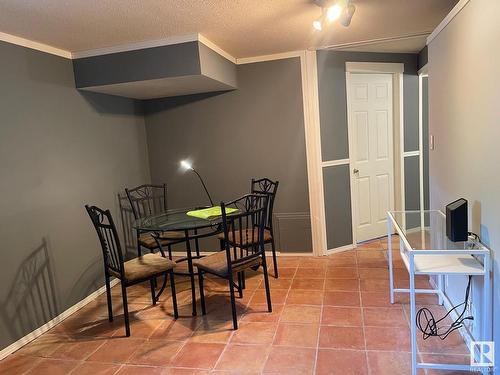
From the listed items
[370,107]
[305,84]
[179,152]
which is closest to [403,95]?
[370,107]

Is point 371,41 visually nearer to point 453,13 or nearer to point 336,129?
point 336,129

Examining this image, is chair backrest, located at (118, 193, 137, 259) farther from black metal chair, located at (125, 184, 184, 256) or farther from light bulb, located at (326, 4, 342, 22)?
light bulb, located at (326, 4, 342, 22)

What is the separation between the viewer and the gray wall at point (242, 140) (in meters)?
3.80

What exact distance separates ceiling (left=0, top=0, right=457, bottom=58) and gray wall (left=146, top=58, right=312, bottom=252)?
528 millimetres

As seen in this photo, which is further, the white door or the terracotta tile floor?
the white door

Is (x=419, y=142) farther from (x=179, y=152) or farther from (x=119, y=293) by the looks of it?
(x=119, y=293)

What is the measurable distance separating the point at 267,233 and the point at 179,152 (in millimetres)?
1402

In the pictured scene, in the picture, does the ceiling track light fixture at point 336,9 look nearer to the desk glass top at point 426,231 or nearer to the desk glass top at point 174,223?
the desk glass top at point 426,231

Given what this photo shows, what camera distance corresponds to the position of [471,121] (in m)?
1.98

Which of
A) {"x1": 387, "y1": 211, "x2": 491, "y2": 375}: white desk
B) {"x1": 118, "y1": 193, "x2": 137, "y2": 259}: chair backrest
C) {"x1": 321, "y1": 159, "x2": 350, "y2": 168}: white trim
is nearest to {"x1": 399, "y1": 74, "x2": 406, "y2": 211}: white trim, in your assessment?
{"x1": 321, "y1": 159, "x2": 350, "y2": 168}: white trim

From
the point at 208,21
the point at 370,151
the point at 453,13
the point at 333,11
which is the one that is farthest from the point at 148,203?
the point at 453,13

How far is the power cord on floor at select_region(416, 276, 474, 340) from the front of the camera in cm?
218

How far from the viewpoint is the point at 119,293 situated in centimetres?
335

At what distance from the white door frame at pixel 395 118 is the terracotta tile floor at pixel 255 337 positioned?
52.8 inches
